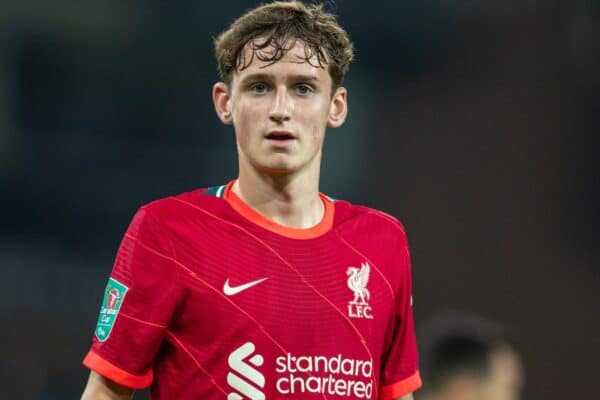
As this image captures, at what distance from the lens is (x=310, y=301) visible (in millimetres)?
2275

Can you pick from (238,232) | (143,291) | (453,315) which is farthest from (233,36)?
(453,315)

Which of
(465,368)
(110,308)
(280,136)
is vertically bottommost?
(465,368)

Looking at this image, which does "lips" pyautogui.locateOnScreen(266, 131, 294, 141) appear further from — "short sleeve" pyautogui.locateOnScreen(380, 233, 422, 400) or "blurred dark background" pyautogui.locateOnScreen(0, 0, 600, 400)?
"blurred dark background" pyautogui.locateOnScreen(0, 0, 600, 400)

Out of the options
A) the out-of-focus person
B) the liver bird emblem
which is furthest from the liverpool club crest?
the out-of-focus person

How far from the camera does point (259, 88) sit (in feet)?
7.65

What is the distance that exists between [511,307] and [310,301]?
265 centimetres

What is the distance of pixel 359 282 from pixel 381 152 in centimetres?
255

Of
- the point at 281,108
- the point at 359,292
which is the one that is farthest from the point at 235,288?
the point at 281,108

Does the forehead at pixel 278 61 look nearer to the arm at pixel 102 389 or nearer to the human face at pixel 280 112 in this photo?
the human face at pixel 280 112

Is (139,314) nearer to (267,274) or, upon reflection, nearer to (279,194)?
(267,274)

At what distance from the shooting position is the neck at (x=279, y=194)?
2371 mm

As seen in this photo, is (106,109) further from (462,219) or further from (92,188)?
(462,219)

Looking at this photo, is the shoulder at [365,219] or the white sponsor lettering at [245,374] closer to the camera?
the white sponsor lettering at [245,374]

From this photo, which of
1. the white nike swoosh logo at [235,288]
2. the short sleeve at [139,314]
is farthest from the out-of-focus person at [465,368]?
the short sleeve at [139,314]
